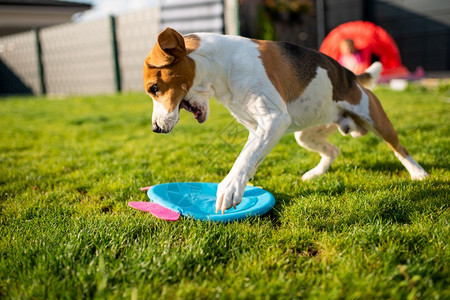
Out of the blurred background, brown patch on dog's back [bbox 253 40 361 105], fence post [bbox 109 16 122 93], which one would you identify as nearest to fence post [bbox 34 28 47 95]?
the blurred background

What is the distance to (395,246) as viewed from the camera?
1.86 meters

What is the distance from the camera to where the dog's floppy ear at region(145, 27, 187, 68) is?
222cm

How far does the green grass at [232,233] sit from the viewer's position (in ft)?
5.34

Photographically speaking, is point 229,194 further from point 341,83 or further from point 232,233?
point 341,83

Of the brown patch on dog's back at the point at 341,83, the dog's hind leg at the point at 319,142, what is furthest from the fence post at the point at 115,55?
the brown patch on dog's back at the point at 341,83

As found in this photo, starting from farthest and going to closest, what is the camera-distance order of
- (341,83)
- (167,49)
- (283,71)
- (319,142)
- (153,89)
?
A: (319,142) < (341,83) < (283,71) < (153,89) < (167,49)

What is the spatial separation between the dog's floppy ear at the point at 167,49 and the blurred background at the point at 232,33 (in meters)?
8.10

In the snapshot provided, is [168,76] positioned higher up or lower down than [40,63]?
higher up

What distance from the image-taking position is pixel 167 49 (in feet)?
7.34

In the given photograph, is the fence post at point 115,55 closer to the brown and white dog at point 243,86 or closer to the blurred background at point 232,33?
the blurred background at point 232,33

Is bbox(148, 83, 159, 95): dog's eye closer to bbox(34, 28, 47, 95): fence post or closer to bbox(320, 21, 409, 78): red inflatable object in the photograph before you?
bbox(320, 21, 409, 78): red inflatable object

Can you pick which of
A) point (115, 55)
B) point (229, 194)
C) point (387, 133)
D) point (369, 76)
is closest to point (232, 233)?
point (229, 194)

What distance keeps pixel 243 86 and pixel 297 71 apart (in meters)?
0.54

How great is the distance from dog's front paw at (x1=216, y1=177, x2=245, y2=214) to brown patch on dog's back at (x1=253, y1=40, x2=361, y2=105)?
0.74m
